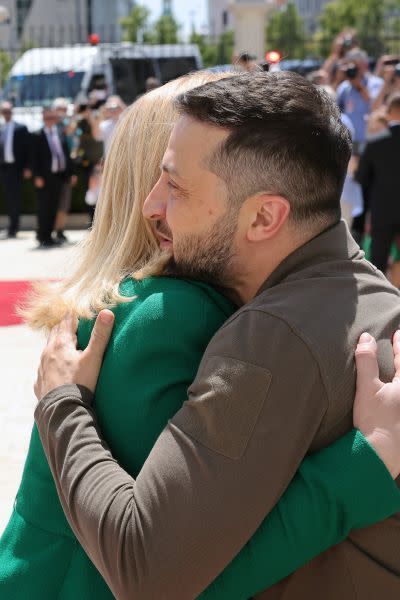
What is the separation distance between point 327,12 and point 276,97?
6306cm

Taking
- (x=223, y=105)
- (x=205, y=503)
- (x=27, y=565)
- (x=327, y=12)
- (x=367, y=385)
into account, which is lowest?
(x=327, y=12)

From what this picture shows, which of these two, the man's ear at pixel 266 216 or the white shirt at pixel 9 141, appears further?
the white shirt at pixel 9 141

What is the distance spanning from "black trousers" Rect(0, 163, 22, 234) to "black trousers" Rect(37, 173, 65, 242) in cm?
111

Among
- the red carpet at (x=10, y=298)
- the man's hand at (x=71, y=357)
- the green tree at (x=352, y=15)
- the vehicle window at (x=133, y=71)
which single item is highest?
the man's hand at (x=71, y=357)

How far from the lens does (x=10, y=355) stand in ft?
25.2

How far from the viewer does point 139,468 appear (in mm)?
1578

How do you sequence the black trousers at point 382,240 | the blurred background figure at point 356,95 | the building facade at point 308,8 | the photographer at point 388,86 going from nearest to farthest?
the black trousers at point 382,240
the photographer at point 388,86
the blurred background figure at point 356,95
the building facade at point 308,8

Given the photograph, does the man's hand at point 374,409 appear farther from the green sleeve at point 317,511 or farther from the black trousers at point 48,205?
the black trousers at point 48,205

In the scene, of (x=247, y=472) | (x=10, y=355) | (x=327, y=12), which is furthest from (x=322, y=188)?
(x=327, y=12)

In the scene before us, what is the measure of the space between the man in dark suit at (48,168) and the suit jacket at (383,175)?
792 centimetres

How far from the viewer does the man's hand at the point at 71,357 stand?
1.60 meters

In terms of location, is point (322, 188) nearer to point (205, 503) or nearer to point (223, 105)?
point (223, 105)

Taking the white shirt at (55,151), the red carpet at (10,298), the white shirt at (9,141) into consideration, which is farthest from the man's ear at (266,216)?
the white shirt at (9,141)

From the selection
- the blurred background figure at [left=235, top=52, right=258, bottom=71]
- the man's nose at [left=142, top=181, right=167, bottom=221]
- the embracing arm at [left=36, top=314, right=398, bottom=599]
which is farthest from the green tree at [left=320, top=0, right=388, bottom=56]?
the embracing arm at [left=36, top=314, right=398, bottom=599]
